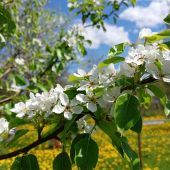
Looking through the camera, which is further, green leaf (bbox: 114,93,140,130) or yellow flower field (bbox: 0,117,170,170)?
yellow flower field (bbox: 0,117,170,170)

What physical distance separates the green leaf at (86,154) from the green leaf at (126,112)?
4.6 inches

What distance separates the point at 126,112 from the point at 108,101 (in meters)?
0.10

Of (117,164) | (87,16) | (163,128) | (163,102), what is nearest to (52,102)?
(163,102)

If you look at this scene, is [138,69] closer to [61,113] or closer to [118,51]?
[118,51]

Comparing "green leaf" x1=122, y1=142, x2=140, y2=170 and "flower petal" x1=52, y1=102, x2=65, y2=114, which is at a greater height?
"flower petal" x1=52, y1=102, x2=65, y2=114

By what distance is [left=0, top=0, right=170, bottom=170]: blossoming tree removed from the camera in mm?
1176

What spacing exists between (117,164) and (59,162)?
764 centimetres

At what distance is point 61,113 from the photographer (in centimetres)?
128

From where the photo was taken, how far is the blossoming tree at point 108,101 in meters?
1.18

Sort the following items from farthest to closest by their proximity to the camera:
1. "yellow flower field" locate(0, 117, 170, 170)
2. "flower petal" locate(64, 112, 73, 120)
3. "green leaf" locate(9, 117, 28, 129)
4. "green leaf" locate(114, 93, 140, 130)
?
"yellow flower field" locate(0, 117, 170, 170), "green leaf" locate(9, 117, 28, 129), "flower petal" locate(64, 112, 73, 120), "green leaf" locate(114, 93, 140, 130)

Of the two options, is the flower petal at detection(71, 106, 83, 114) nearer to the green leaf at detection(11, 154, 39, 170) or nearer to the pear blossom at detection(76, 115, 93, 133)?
the pear blossom at detection(76, 115, 93, 133)

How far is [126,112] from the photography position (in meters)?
1.14

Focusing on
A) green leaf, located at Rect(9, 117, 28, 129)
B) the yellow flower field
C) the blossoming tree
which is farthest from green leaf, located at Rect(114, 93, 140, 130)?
the yellow flower field

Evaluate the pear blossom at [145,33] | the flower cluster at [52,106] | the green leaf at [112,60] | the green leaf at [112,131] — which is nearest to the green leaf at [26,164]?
the flower cluster at [52,106]
